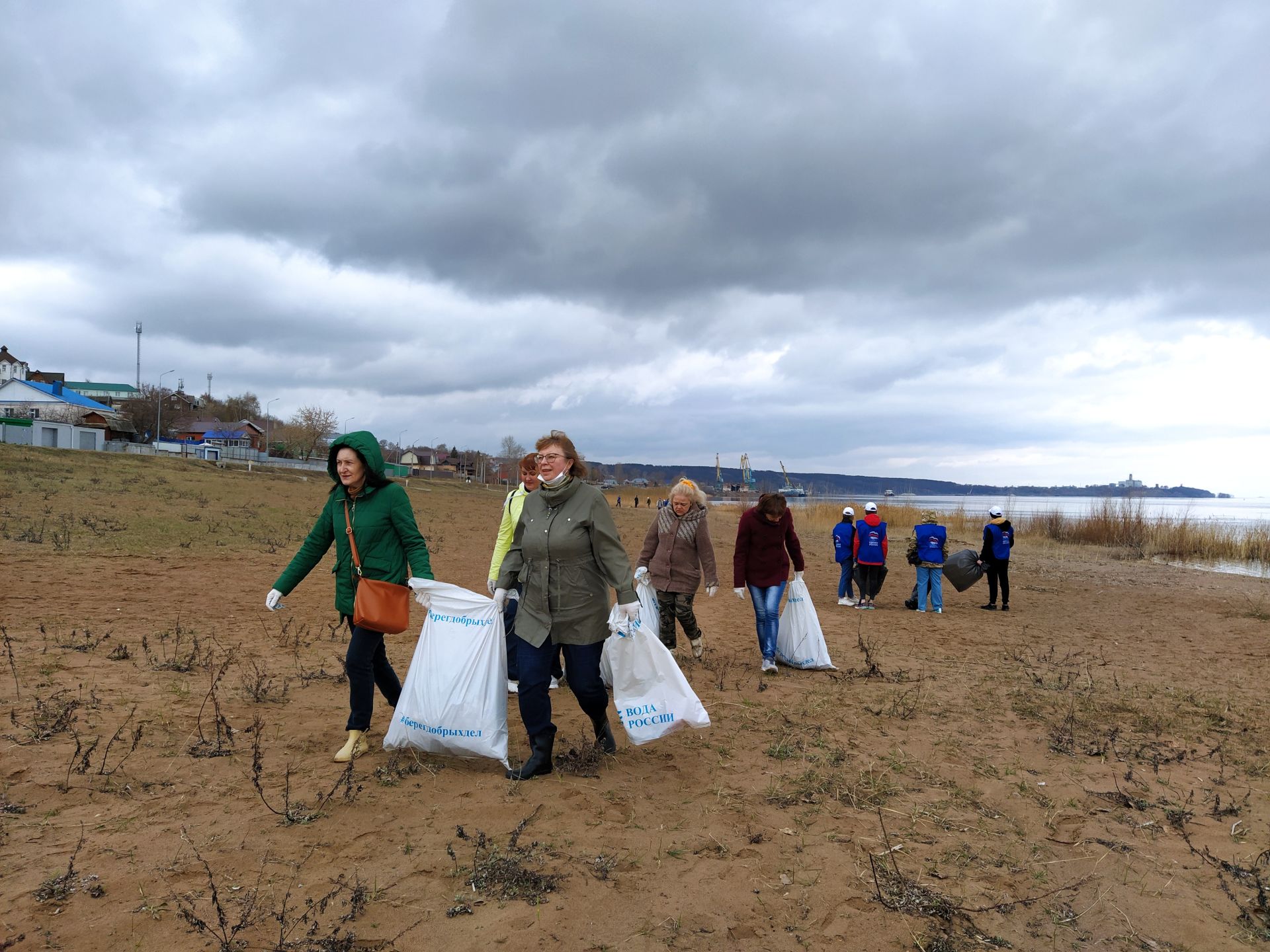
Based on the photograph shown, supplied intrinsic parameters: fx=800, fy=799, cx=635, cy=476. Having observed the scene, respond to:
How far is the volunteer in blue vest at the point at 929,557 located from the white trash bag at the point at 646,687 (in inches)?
281

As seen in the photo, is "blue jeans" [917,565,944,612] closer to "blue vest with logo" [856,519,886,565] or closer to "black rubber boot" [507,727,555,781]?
"blue vest with logo" [856,519,886,565]

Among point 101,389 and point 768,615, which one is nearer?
point 768,615

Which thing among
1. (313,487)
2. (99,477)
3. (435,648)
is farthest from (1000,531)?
(313,487)

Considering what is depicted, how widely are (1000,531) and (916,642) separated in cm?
365

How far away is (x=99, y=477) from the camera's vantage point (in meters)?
24.2

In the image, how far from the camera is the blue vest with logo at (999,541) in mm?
11586

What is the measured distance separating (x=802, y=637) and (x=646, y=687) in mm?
3029

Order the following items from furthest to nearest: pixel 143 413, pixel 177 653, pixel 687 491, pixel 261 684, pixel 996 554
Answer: pixel 143 413 < pixel 996 554 < pixel 687 491 < pixel 177 653 < pixel 261 684

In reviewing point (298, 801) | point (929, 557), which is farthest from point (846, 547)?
point (298, 801)

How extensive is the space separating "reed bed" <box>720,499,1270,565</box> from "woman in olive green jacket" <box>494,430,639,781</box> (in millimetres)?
15897

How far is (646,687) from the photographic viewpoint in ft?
14.5

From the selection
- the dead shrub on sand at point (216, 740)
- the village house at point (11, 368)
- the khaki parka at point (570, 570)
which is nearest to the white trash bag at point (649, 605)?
the khaki parka at point (570, 570)

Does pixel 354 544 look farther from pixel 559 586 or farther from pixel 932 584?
pixel 932 584

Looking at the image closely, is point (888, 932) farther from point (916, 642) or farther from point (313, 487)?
point (313, 487)
